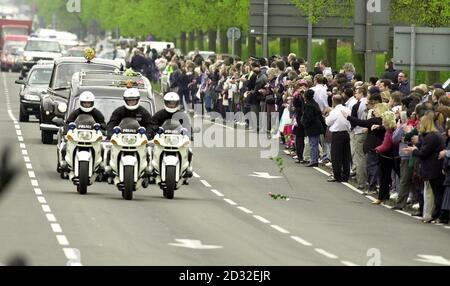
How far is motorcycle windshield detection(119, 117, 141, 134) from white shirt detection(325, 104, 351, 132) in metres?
5.55

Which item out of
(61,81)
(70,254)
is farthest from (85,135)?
(61,81)

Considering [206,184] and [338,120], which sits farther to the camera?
[338,120]

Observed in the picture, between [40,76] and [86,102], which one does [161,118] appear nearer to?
[86,102]

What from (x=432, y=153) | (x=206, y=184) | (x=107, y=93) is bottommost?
(x=206, y=184)

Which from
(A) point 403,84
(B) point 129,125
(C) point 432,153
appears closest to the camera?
(C) point 432,153

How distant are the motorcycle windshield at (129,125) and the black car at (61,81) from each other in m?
9.62

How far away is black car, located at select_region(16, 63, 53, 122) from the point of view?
41.6m

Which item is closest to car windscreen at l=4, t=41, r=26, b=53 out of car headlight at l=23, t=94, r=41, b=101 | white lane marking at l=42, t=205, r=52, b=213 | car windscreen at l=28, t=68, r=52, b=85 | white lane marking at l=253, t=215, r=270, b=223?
car windscreen at l=28, t=68, r=52, b=85

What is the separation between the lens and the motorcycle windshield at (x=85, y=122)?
24828 mm

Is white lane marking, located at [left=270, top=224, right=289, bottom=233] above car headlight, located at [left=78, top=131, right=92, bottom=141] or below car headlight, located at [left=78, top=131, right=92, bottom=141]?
below

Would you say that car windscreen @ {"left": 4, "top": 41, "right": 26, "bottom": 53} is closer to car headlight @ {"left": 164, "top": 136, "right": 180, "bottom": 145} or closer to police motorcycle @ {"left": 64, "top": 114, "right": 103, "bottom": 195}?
police motorcycle @ {"left": 64, "top": 114, "right": 103, "bottom": 195}

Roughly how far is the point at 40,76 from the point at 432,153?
21.6 metres

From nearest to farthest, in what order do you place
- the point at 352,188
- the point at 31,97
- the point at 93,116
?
the point at 93,116 < the point at 352,188 < the point at 31,97

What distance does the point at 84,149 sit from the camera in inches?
974
